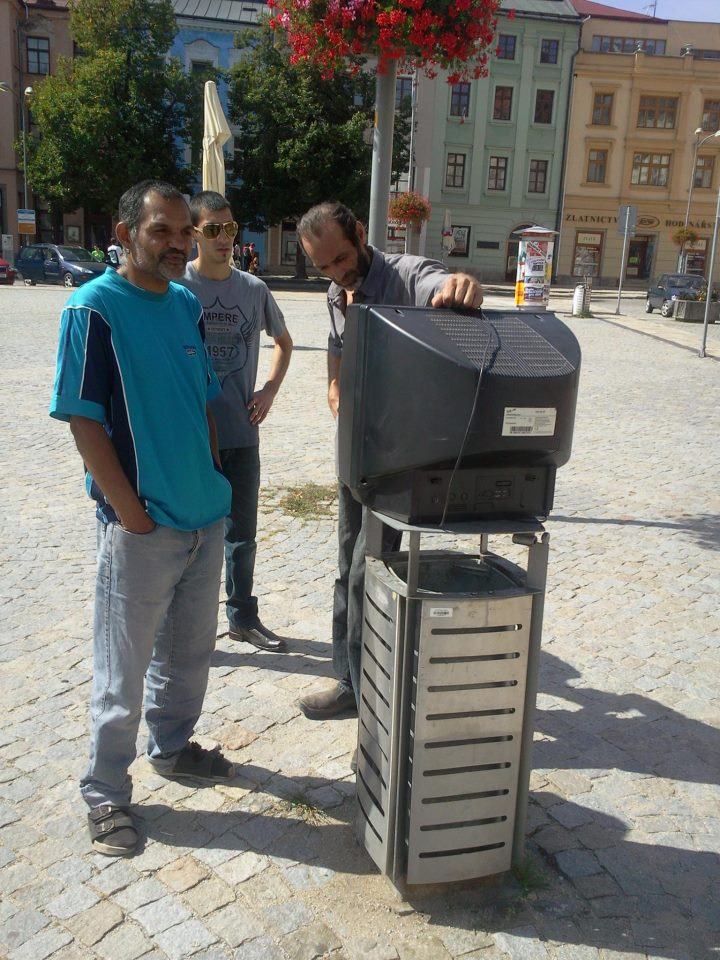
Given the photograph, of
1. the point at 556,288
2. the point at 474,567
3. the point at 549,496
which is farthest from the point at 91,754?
the point at 556,288

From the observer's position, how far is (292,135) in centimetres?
3744

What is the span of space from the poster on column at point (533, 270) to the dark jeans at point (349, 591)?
19734mm

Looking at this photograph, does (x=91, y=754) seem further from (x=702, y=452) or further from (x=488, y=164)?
(x=488, y=164)

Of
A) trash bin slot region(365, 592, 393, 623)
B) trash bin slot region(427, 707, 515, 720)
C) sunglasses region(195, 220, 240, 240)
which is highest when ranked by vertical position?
sunglasses region(195, 220, 240, 240)

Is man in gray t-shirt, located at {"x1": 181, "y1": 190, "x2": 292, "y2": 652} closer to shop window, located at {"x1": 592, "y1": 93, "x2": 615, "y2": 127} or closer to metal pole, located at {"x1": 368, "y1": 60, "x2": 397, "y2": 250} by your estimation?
metal pole, located at {"x1": 368, "y1": 60, "x2": 397, "y2": 250}

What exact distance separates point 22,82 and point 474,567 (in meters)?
49.1

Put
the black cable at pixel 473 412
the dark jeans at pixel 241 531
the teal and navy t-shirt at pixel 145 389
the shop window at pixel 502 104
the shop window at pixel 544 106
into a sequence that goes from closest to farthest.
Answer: the black cable at pixel 473 412
the teal and navy t-shirt at pixel 145 389
the dark jeans at pixel 241 531
the shop window at pixel 502 104
the shop window at pixel 544 106

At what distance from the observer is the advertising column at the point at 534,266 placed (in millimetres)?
22219

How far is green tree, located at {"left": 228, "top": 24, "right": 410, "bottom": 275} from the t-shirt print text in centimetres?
3394

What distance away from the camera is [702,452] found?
8641 mm

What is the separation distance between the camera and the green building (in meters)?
46.4

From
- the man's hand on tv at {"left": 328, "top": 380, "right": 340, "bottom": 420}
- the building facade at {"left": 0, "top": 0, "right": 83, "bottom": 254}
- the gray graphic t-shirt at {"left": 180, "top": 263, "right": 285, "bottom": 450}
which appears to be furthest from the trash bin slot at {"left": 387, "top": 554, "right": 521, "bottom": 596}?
the building facade at {"left": 0, "top": 0, "right": 83, "bottom": 254}

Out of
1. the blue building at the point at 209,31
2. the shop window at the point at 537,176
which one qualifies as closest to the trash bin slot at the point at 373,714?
the blue building at the point at 209,31

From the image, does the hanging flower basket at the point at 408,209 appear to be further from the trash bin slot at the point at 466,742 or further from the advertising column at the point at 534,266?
the trash bin slot at the point at 466,742
